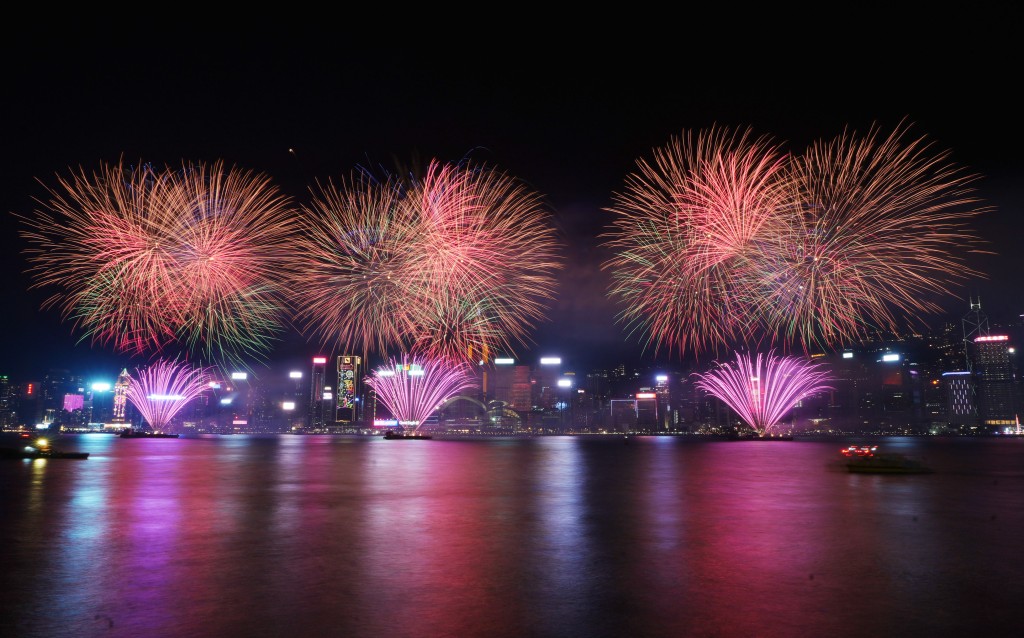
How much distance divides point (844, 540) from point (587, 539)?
5.38 m

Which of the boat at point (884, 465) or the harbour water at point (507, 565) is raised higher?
the harbour water at point (507, 565)

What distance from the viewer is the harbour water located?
25.5 ft

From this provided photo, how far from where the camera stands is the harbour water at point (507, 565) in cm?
779

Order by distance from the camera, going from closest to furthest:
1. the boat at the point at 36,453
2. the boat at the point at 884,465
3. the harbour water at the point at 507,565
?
the harbour water at the point at 507,565 < the boat at the point at 884,465 < the boat at the point at 36,453

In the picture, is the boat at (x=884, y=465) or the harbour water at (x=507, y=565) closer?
the harbour water at (x=507, y=565)

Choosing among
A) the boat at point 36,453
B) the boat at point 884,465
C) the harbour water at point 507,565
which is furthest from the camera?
the boat at point 36,453

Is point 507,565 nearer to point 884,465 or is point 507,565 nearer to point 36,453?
point 884,465

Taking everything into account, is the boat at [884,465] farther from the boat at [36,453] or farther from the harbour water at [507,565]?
the boat at [36,453]

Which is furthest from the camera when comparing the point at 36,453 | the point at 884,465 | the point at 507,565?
the point at 36,453

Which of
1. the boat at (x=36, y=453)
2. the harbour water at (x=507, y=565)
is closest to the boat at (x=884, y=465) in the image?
the harbour water at (x=507, y=565)

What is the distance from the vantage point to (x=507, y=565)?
1111 cm

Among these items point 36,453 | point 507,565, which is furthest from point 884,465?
point 36,453

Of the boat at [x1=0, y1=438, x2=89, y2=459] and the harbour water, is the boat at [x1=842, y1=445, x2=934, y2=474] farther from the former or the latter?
the boat at [x1=0, y1=438, x2=89, y2=459]

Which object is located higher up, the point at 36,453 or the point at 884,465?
the point at 36,453
